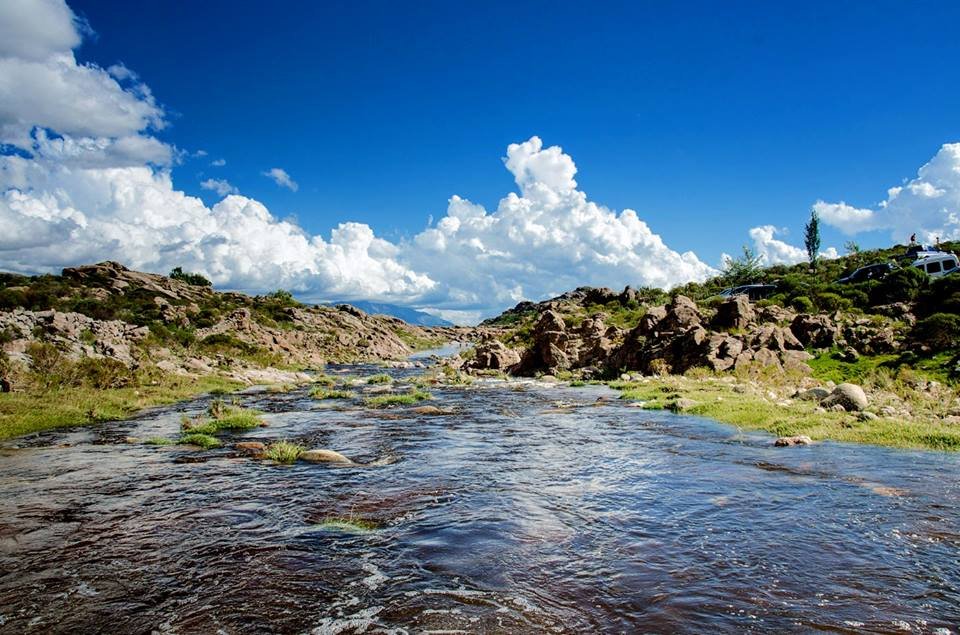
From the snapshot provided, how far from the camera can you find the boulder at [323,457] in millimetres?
15984

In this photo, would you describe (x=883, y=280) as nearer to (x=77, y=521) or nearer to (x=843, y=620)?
(x=843, y=620)

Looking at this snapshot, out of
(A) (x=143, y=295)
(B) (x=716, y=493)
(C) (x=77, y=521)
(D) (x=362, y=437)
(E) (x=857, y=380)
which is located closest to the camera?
(C) (x=77, y=521)

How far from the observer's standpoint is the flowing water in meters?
6.95

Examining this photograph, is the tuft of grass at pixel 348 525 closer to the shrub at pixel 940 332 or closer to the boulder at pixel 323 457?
the boulder at pixel 323 457

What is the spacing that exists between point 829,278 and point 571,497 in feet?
266

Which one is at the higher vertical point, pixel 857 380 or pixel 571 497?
pixel 857 380

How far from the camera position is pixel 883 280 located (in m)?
50.2

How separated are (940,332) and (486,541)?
3194 centimetres

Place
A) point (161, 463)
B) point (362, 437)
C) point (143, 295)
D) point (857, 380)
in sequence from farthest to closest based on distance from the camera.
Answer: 1. point (143, 295)
2. point (857, 380)
3. point (362, 437)
4. point (161, 463)

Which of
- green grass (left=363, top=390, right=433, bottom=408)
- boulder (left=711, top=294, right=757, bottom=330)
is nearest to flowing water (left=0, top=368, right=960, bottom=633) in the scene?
green grass (left=363, top=390, right=433, bottom=408)

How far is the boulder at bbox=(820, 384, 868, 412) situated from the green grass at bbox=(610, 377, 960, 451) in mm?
658

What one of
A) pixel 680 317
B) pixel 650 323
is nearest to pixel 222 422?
pixel 650 323

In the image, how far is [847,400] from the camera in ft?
69.2

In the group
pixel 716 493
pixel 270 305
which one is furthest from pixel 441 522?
pixel 270 305
